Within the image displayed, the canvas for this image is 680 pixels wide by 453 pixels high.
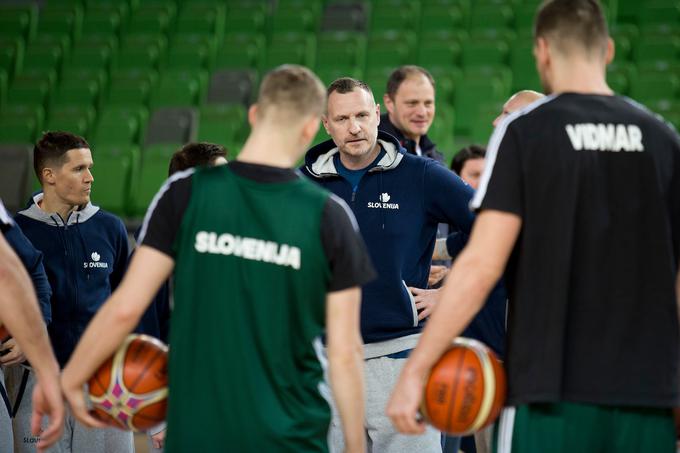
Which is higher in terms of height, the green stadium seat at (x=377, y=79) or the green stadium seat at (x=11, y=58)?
the green stadium seat at (x=11, y=58)

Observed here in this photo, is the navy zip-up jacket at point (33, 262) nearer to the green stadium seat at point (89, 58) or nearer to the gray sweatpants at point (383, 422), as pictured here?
the gray sweatpants at point (383, 422)

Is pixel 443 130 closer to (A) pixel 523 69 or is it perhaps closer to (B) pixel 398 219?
(A) pixel 523 69

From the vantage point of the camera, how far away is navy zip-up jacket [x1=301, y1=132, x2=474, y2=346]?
421cm

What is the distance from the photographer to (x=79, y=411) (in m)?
2.93

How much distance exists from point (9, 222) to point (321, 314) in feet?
4.40

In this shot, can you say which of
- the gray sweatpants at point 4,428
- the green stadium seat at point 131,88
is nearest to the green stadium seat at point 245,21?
the green stadium seat at point 131,88

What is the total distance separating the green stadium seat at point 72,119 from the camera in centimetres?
1095

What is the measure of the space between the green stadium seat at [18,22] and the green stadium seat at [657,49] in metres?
8.18

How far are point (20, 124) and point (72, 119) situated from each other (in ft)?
1.90

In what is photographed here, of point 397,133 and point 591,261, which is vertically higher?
point 397,133

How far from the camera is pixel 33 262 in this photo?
442 centimetres

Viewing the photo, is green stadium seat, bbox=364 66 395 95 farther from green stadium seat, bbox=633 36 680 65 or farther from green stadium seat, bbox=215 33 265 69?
green stadium seat, bbox=633 36 680 65

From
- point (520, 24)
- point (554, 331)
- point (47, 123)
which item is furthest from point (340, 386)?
point (520, 24)

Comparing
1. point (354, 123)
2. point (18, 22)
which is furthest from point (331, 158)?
point (18, 22)
